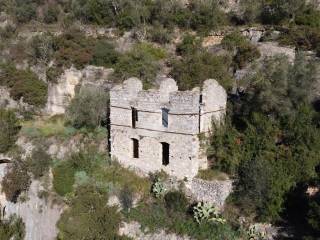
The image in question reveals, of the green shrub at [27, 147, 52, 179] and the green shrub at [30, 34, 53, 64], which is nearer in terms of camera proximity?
the green shrub at [27, 147, 52, 179]

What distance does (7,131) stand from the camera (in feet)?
77.6

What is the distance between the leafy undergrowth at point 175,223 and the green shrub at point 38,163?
5.25m

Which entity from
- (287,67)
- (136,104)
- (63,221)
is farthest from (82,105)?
(287,67)

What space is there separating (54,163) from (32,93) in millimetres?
9848

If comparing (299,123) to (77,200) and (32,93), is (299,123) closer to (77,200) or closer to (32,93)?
(77,200)

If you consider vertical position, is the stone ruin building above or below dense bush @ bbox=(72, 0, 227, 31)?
below

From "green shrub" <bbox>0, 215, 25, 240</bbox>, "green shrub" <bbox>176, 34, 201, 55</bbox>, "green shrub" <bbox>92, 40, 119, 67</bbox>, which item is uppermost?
"green shrub" <bbox>176, 34, 201, 55</bbox>

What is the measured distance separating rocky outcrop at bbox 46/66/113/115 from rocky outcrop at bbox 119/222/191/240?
12.7 meters

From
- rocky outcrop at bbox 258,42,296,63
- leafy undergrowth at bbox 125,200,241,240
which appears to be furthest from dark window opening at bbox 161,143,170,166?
rocky outcrop at bbox 258,42,296,63

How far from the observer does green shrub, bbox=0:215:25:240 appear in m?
20.4

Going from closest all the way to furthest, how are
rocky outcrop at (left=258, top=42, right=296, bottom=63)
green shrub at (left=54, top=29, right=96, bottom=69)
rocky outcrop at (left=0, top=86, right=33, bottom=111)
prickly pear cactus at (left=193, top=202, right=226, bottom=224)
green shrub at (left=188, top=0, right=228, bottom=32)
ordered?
prickly pear cactus at (left=193, top=202, right=226, bottom=224) → rocky outcrop at (left=258, top=42, right=296, bottom=63) → rocky outcrop at (left=0, top=86, right=33, bottom=111) → green shrub at (left=54, top=29, right=96, bottom=69) → green shrub at (left=188, top=0, right=228, bottom=32)

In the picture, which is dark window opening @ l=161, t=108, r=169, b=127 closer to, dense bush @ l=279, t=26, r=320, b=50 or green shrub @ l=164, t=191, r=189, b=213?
green shrub @ l=164, t=191, r=189, b=213

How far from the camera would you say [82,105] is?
23406 millimetres

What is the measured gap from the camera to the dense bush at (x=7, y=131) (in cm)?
2294
